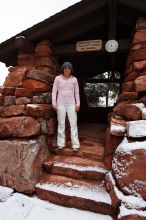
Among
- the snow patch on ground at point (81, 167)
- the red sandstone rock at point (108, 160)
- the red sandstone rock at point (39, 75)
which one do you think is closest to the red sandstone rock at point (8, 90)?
the red sandstone rock at point (39, 75)

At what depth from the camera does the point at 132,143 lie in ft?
10.7

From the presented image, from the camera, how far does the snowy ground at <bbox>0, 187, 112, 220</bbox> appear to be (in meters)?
3.17

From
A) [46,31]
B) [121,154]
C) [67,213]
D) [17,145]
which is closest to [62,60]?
[46,31]

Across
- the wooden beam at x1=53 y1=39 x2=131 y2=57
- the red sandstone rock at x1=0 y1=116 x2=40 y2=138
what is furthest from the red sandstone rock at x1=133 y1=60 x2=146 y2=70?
the red sandstone rock at x1=0 y1=116 x2=40 y2=138

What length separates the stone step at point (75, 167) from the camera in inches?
150

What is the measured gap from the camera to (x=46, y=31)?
495 cm

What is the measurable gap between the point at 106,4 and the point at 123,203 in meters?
3.95

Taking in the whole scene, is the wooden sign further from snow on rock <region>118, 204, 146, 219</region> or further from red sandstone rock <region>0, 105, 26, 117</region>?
snow on rock <region>118, 204, 146, 219</region>

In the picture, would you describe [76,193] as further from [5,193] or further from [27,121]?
[27,121]

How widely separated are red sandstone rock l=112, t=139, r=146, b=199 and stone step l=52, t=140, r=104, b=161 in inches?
37.2

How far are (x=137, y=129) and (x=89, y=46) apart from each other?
101 inches

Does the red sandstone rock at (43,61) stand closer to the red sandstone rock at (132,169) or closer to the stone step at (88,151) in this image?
the stone step at (88,151)

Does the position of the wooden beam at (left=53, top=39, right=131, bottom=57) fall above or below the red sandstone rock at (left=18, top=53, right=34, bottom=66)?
above

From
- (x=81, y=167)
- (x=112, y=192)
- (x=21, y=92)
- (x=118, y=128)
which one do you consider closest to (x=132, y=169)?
(x=112, y=192)
